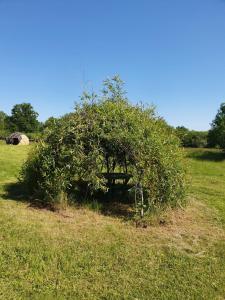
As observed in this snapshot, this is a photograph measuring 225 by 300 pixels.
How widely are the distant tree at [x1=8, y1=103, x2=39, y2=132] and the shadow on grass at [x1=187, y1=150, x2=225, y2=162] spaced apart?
54.2m

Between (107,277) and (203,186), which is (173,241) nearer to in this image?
(107,277)

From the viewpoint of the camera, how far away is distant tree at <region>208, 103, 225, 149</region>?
2341cm

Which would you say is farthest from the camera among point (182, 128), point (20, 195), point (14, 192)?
point (182, 128)

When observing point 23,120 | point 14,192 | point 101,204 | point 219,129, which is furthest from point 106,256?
point 23,120

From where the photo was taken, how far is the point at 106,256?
5398 millimetres

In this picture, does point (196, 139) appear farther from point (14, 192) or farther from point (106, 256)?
point (106, 256)

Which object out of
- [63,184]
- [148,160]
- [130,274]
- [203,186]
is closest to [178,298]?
[130,274]

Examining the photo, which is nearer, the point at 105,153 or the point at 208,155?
the point at 105,153

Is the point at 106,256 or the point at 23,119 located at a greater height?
the point at 23,119

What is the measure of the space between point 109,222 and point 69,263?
2151 mm

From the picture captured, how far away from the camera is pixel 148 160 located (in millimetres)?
7516

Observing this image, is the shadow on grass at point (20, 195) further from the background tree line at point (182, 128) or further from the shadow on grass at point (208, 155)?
the shadow on grass at point (208, 155)

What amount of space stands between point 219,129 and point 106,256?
20255 mm

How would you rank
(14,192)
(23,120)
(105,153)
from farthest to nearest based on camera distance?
(23,120) → (14,192) → (105,153)
